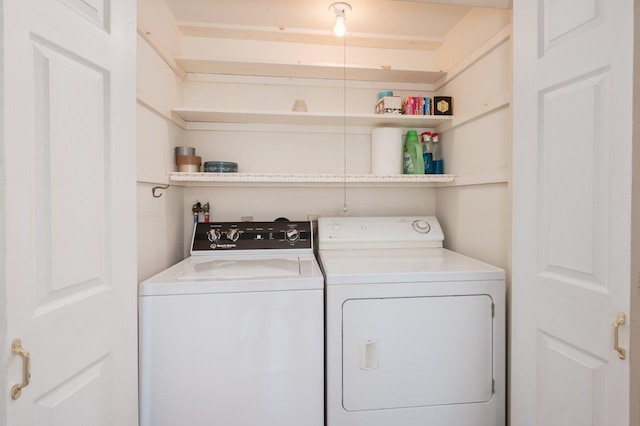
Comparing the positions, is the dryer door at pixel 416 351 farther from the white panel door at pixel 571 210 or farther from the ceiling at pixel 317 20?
the ceiling at pixel 317 20

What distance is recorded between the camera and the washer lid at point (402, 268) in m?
1.43

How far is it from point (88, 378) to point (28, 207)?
553mm

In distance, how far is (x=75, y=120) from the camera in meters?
0.89

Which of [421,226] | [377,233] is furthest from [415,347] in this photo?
[421,226]

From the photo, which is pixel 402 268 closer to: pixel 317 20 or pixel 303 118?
pixel 303 118

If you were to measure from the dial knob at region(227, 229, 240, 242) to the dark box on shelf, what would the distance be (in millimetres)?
1510

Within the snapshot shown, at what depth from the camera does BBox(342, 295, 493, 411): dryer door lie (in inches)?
55.8

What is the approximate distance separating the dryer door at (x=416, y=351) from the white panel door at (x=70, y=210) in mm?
888

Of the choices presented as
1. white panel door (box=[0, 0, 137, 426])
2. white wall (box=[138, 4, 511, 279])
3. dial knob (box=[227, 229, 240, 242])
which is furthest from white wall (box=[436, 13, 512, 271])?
white panel door (box=[0, 0, 137, 426])

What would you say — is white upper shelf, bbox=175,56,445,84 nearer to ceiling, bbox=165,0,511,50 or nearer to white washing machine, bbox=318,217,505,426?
ceiling, bbox=165,0,511,50

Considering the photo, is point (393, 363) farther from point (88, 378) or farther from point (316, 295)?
point (88, 378)

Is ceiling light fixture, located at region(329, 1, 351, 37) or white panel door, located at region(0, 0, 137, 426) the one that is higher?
ceiling light fixture, located at region(329, 1, 351, 37)

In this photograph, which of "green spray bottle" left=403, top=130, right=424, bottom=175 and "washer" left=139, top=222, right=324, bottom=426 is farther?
"green spray bottle" left=403, top=130, right=424, bottom=175

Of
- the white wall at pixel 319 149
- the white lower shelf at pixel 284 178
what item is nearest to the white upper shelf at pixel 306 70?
the white wall at pixel 319 149
